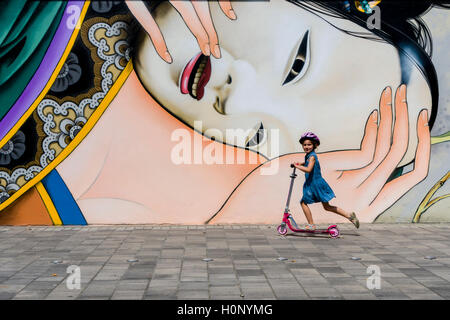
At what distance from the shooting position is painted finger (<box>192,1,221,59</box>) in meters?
9.35

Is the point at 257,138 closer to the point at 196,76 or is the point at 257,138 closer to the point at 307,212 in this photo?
the point at 196,76

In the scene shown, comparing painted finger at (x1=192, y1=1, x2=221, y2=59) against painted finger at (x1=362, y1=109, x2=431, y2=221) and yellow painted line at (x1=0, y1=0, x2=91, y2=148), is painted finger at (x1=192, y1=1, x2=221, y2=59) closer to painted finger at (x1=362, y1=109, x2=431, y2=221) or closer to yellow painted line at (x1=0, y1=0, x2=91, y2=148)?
yellow painted line at (x1=0, y1=0, x2=91, y2=148)

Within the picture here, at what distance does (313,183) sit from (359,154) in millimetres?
1362

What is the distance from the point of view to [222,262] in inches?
273

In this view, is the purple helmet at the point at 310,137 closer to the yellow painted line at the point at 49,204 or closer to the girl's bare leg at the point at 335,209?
the girl's bare leg at the point at 335,209

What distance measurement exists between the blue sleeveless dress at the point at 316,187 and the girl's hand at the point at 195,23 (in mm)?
2380

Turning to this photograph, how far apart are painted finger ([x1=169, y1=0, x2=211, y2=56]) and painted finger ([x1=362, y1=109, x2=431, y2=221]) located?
365cm

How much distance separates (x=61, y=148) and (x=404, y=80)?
5.64m

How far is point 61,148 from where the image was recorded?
9305mm

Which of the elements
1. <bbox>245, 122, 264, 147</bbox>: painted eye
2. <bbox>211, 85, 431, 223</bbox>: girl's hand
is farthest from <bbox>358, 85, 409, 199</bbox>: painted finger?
<bbox>245, 122, 264, 147</bbox>: painted eye

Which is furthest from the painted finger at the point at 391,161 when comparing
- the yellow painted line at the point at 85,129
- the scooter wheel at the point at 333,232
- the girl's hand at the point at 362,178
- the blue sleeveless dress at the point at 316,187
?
the yellow painted line at the point at 85,129

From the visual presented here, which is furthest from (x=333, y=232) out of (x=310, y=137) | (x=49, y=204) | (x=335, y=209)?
(x=49, y=204)
